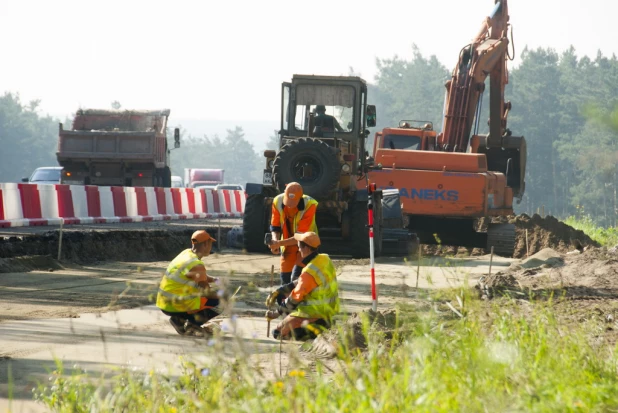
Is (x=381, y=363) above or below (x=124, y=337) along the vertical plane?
above

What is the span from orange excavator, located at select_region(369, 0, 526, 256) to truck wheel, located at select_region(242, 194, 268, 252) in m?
2.87

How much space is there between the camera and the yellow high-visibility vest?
31.0 feet

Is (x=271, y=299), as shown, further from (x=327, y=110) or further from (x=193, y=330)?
(x=327, y=110)

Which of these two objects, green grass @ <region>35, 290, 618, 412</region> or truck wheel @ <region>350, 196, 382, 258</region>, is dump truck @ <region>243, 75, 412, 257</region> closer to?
truck wheel @ <region>350, 196, 382, 258</region>

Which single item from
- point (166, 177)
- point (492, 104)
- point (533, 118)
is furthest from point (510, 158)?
point (533, 118)

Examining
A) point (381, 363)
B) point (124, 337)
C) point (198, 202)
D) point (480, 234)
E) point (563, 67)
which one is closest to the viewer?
point (381, 363)

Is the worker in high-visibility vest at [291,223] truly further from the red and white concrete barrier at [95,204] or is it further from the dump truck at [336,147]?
the red and white concrete barrier at [95,204]

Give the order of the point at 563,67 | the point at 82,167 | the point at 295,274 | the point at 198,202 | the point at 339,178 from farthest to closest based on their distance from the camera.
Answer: the point at 563,67
the point at 198,202
the point at 82,167
the point at 339,178
the point at 295,274

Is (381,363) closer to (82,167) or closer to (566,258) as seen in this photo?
(566,258)

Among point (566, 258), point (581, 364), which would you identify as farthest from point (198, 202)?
point (581, 364)

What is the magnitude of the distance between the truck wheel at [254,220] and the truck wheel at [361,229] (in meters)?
1.43

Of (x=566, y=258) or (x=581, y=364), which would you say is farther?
(x=566, y=258)

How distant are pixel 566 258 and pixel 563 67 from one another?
11921 cm

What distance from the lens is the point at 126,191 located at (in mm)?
28016
